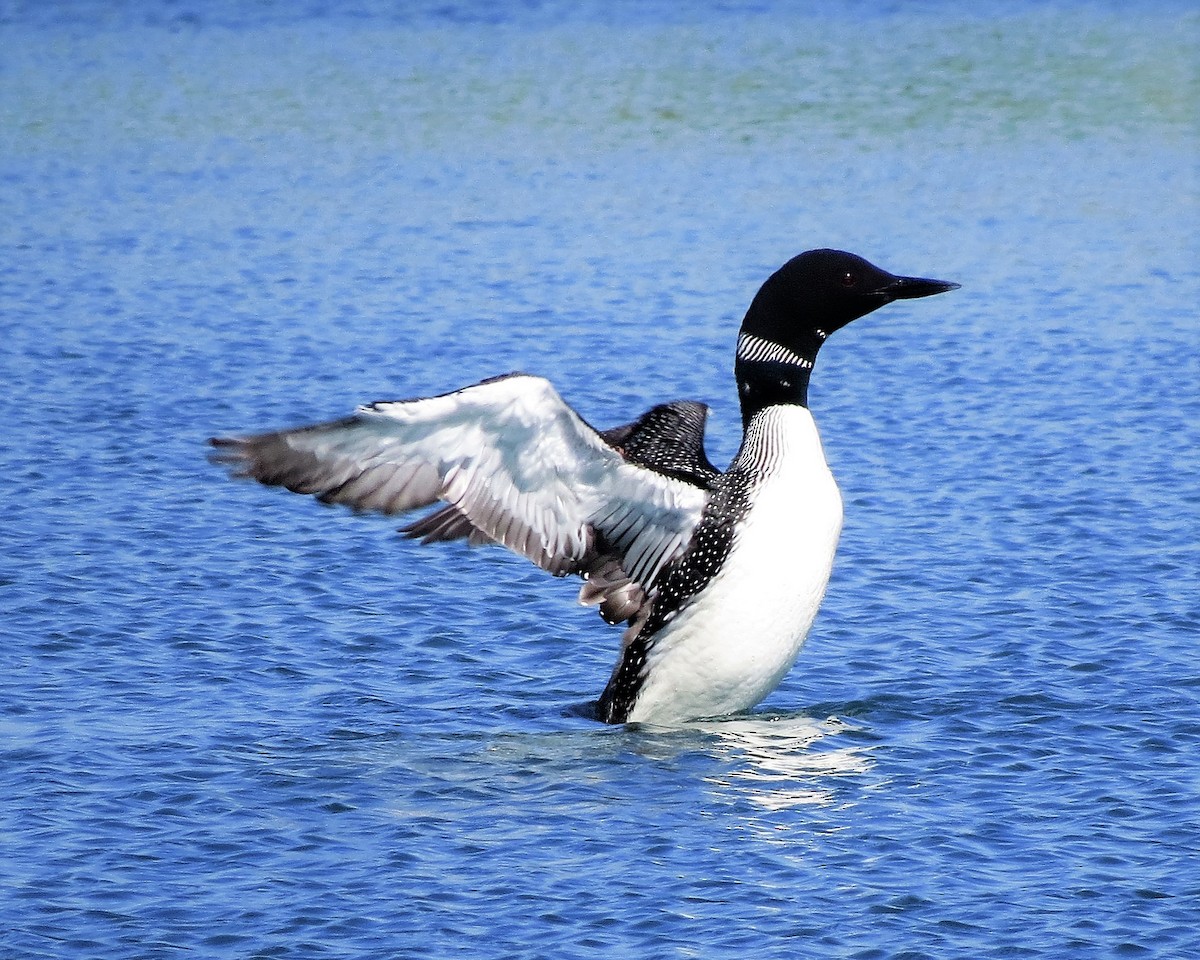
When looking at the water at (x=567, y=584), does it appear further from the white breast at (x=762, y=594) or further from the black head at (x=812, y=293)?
the black head at (x=812, y=293)

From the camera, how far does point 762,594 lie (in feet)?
20.8

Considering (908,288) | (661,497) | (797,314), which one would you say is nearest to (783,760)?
(661,497)

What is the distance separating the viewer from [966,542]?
8664 mm

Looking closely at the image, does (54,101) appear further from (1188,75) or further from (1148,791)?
(1148,791)

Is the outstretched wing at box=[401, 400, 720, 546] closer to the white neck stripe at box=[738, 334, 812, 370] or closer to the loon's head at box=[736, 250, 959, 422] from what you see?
the loon's head at box=[736, 250, 959, 422]

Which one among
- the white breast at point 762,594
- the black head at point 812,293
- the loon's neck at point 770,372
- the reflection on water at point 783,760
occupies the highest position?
the black head at point 812,293

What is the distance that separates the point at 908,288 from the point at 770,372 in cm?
59

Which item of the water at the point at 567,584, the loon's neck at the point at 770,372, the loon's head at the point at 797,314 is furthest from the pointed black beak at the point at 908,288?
the water at the point at 567,584

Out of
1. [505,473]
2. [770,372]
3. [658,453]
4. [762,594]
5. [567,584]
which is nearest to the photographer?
[505,473]

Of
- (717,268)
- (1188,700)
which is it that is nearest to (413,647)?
(1188,700)

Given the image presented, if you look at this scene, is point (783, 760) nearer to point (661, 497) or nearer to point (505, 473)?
point (661, 497)

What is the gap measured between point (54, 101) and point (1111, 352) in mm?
14751

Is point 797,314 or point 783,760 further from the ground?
point 797,314

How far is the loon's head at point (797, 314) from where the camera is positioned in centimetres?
670
